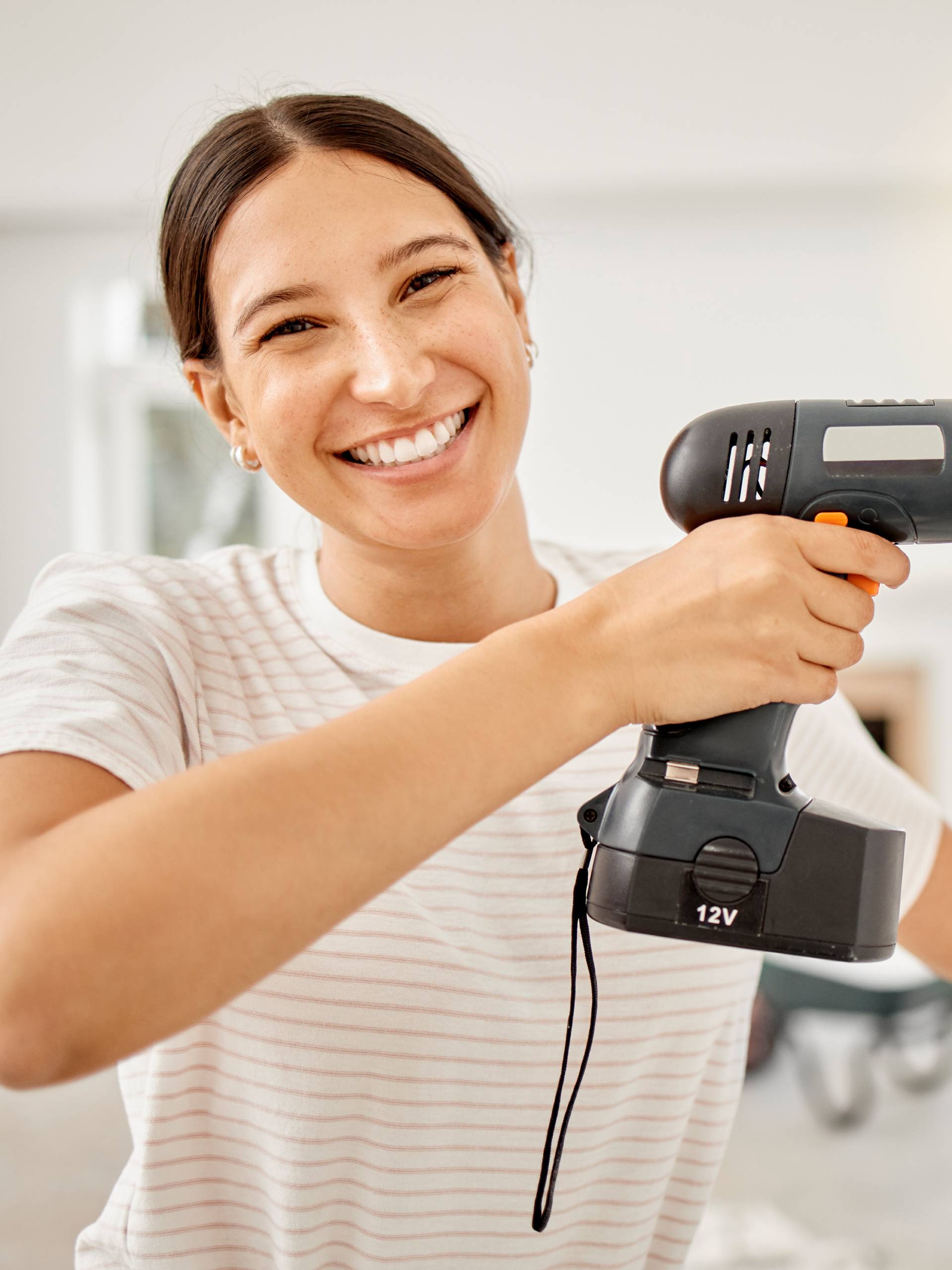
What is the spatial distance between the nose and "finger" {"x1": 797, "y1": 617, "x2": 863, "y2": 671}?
313mm

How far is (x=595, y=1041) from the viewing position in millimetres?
850

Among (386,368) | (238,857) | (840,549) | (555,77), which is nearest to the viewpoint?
(238,857)

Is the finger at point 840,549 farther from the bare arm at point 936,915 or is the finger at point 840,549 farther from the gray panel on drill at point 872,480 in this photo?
the bare arm at point 936,915

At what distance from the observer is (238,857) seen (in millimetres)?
489

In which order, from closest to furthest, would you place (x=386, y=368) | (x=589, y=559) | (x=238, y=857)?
(x=238, y=857) < (x=386, y=368) < (x=589, y=559)

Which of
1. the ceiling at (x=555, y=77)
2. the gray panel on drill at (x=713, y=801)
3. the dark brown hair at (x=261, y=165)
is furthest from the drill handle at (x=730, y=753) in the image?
the ceiling at (x=555, y=77)

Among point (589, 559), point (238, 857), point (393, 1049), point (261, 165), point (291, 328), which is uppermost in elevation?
point (261, 165)

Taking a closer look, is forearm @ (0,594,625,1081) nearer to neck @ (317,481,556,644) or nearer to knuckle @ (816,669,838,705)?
knuckle @ (816,669,838,705)

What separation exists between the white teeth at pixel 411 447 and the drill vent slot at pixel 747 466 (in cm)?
26

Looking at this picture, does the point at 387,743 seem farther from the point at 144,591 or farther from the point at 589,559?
the point at 589,559

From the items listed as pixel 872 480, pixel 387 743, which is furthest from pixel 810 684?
pixel 387 743

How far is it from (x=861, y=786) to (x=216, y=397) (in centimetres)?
63

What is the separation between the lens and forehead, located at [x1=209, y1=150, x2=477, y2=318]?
752 millimetres

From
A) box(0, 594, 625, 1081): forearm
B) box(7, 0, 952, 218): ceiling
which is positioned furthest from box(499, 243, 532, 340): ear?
box(7, 0, 952, 218): ceiling
